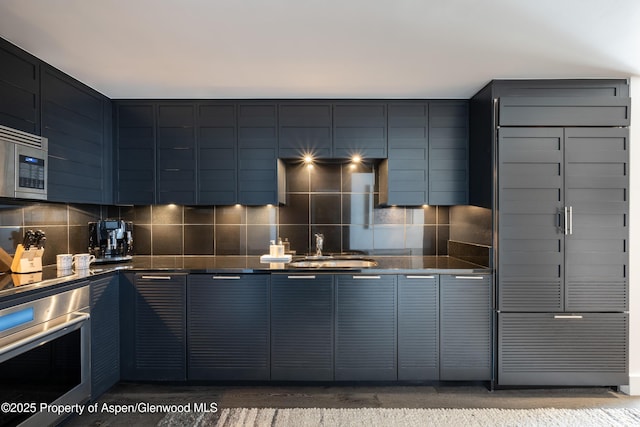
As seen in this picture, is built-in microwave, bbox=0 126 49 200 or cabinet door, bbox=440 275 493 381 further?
cabinet door, bbox=440 275 493 381

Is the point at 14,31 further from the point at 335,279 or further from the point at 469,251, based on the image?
the point at 469,251

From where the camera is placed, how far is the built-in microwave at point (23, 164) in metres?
2.03

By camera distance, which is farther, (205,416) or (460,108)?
(460,108)

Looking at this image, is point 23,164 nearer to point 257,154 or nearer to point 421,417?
point 257,154

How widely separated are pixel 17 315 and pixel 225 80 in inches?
77.7

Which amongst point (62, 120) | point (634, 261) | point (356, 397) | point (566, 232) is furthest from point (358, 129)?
point (634, 261)

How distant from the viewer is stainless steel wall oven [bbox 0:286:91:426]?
179 centimetres

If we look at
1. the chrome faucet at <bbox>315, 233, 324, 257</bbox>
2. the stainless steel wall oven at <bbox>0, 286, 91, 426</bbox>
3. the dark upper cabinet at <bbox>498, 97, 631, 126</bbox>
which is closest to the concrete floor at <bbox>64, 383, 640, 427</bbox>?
the stainless steel wall oven at <bbox>0, 286, 91, 426</bbox>

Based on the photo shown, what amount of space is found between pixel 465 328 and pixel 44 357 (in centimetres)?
279

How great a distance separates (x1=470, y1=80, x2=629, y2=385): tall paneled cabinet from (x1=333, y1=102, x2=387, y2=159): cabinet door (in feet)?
3.10

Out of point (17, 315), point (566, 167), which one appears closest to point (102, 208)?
point (17, 315)

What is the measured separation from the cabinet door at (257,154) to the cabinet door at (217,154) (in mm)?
61

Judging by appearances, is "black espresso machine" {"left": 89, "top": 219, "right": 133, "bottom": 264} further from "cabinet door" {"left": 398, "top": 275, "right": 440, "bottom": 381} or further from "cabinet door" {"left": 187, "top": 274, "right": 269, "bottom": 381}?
"cabinet door" {"left": 398, "top": 275, "right": 440, "bottom": 381}

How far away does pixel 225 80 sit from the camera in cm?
270
